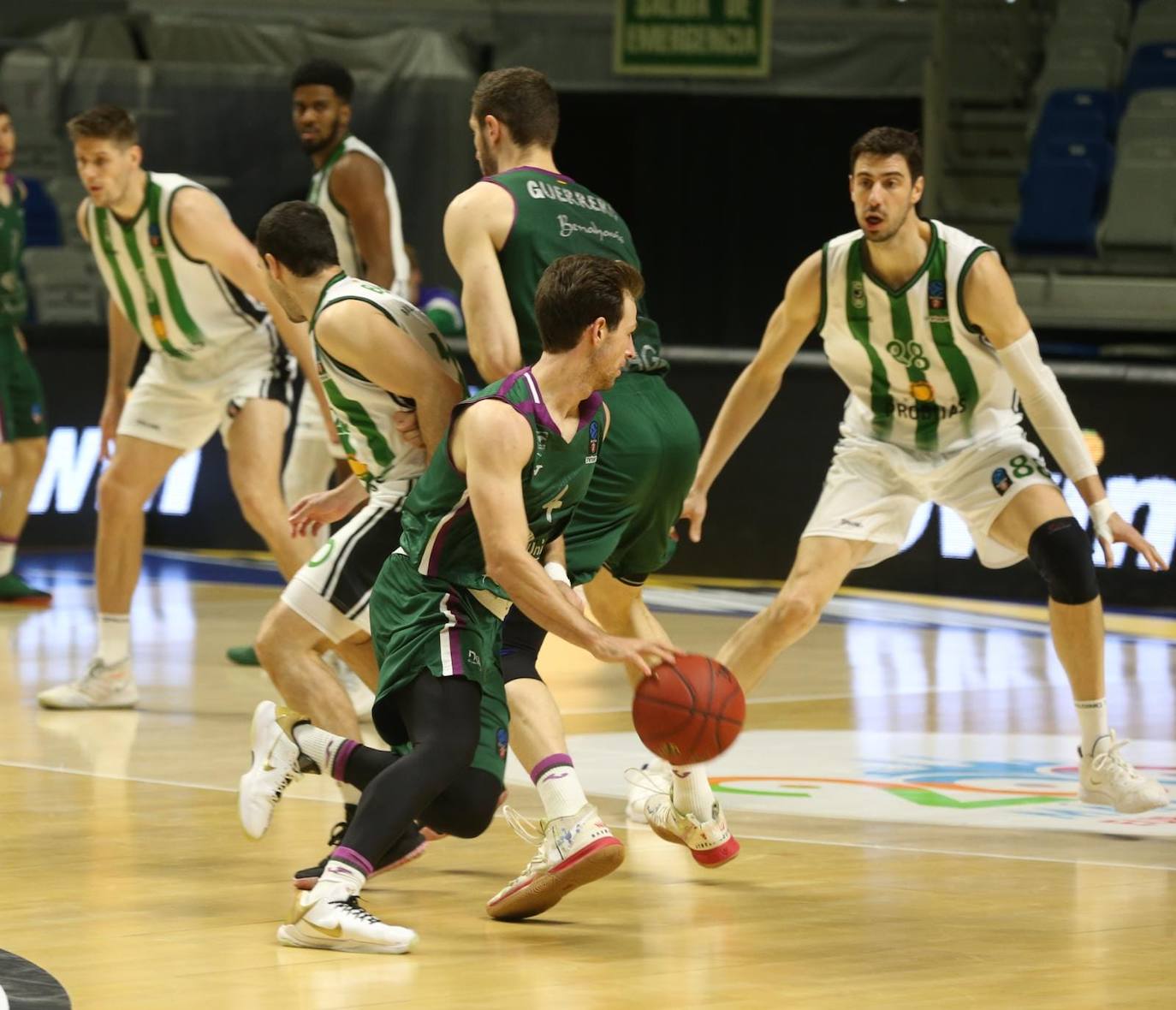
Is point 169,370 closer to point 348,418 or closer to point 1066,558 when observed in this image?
point 348,418

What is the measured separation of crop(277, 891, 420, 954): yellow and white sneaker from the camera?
445 centimetres

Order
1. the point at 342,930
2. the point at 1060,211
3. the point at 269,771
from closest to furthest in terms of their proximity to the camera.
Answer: the point at 342,930 < the point at 269,771 < the point at 1060,211

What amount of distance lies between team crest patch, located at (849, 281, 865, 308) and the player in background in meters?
1.52

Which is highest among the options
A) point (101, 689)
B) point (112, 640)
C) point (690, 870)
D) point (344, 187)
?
point (344, 187)

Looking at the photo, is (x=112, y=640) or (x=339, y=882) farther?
(x=112, y=640)

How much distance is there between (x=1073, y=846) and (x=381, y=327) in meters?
2.24

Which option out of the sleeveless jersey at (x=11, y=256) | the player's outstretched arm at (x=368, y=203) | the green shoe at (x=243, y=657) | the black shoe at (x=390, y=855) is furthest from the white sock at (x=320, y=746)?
the sleeveless jersey at (x=11, y=256)

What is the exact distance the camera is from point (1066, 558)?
20.2 ft

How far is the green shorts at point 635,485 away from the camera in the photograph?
5.46 metres

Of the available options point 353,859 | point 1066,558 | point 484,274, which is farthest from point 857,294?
point 353,859

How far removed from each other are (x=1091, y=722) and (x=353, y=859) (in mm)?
2513

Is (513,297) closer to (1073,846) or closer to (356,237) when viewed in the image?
(1073,846)

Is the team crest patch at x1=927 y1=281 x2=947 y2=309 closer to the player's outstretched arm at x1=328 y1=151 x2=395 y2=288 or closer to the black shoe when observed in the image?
the black shoe

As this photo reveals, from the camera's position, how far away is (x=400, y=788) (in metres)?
4.58
